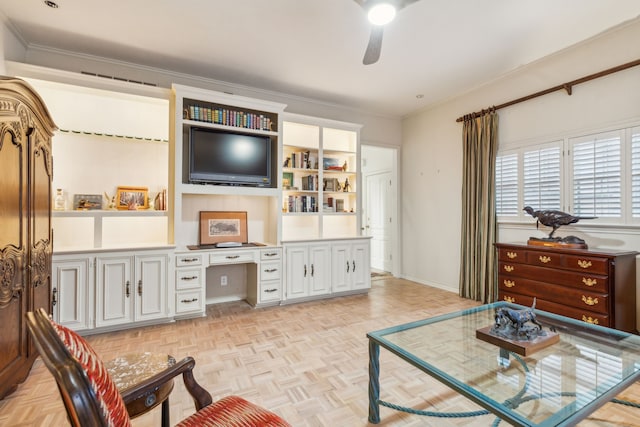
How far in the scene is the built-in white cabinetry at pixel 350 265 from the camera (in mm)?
4316

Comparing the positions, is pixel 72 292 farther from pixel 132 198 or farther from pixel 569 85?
pixel 569 85

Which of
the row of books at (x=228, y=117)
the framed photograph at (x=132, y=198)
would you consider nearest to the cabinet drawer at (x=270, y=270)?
the framed photograph at (x=132, y=198)

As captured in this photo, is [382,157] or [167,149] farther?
[382,157]

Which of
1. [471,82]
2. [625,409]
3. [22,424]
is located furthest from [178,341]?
[471,82]

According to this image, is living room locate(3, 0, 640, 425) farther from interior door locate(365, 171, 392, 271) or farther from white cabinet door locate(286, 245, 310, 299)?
white cabinet door locate(286, 245, 310, 299)

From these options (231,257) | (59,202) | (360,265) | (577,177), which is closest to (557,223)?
(577,177)

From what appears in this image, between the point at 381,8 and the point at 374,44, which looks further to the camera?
the point at 374,44

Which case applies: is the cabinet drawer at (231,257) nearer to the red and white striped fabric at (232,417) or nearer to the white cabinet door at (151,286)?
the white cabinet door at (151,286)

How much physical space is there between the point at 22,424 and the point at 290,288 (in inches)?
103

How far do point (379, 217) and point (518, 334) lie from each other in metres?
4.62

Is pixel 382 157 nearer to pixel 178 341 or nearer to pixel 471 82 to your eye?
pixel 471 82

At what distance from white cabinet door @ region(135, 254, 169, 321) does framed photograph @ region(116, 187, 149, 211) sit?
0.67 metres

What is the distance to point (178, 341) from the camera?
285 cm

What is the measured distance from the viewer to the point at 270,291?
3865 mm
